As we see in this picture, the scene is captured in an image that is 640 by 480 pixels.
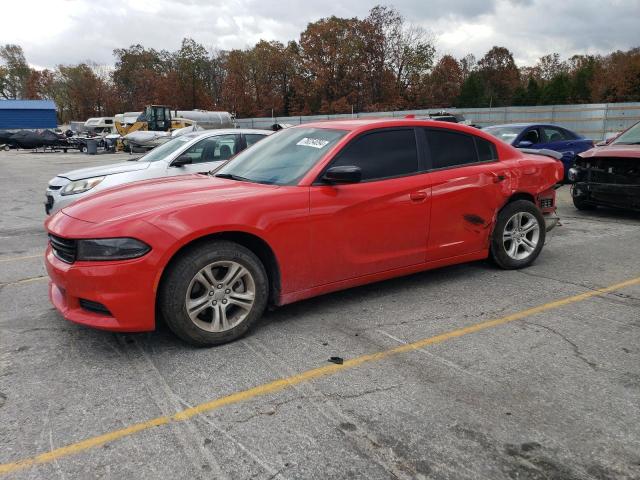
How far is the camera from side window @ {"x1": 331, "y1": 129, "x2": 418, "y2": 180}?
4.40 meters

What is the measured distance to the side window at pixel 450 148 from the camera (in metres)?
4.88

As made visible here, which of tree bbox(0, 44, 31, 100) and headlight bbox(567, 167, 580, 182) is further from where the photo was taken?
tree bbox(0, 44, 31, 100)

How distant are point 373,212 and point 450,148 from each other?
3.96ft

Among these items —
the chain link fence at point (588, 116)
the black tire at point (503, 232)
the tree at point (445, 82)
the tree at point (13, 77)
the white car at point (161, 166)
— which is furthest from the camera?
the tree at point (13, 77)

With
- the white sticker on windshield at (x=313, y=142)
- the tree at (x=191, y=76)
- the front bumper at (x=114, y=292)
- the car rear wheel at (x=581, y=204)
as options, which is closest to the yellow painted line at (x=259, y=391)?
the front bumper at (x=114, y=292)

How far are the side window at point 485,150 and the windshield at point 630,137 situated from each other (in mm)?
4750

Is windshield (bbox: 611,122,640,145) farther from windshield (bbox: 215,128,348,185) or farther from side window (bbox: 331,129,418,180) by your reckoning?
windshield (bbox: 215,128,348,185)

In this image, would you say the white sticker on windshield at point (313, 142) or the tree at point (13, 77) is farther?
the tree at point (13, 77)

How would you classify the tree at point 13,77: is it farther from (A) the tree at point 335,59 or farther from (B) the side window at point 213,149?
(B) the side window at point 213,149

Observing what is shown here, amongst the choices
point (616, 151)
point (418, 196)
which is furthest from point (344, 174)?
point (616, 151)

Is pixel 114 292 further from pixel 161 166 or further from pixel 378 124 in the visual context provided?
pixel 161 166

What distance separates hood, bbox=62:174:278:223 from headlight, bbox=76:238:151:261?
180mm

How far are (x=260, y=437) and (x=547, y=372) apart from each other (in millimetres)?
1838

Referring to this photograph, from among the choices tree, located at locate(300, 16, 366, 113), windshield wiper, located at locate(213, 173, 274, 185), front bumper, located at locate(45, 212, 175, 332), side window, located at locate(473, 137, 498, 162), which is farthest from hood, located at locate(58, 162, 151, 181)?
tree, located at locate(300, 16, 366, 113)
